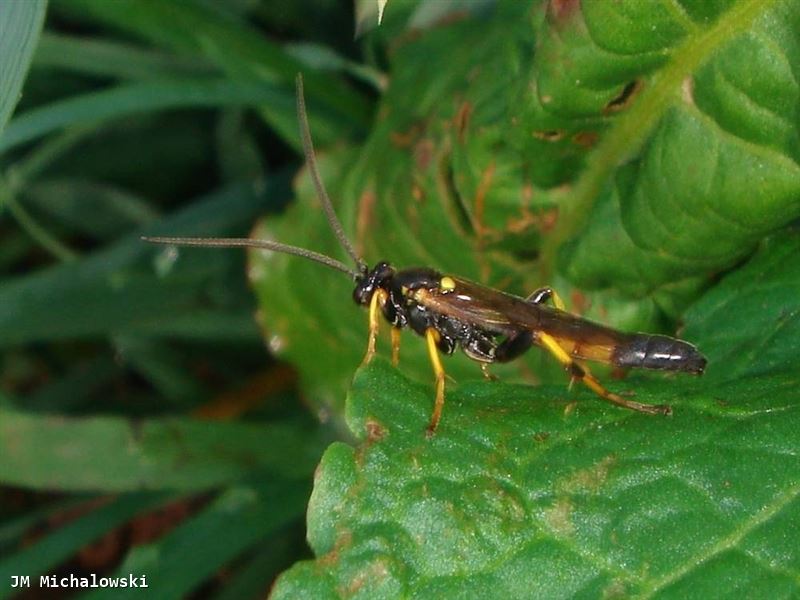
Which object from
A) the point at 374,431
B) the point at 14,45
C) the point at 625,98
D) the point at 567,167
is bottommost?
the point at 374,431

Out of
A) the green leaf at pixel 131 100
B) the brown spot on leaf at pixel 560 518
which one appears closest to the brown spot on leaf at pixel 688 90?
the brown spot on leaf at pixel 560 518

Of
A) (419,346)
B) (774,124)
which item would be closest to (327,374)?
(419,346)

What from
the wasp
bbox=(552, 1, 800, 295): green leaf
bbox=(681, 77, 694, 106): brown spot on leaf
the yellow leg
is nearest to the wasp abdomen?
the wasp

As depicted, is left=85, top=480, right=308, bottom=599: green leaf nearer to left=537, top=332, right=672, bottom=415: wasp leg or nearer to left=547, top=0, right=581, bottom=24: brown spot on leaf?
left=537, top=332, right=672, bottom=415: wasp leg

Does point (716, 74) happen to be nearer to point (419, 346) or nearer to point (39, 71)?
point (419, 346)

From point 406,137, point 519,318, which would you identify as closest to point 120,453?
point 406,137

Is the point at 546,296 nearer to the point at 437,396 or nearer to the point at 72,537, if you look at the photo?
the point at 437,396
